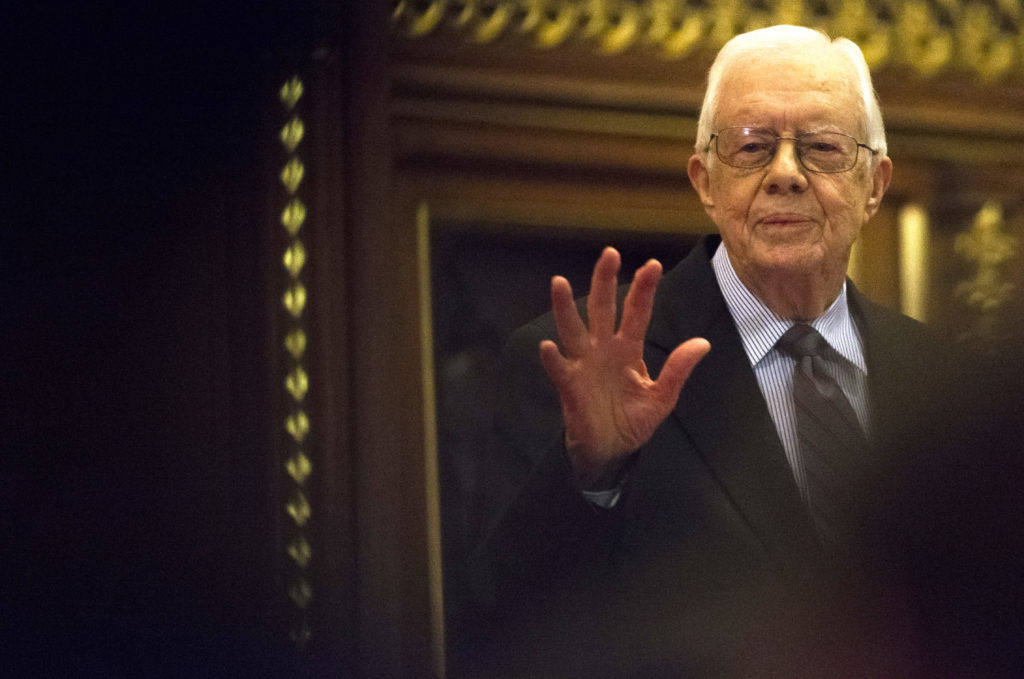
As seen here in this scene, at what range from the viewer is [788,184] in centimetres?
80

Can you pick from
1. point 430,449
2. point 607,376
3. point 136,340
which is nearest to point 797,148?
point 607,376

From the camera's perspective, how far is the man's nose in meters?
0.80

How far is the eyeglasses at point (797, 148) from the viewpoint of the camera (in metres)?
0.81

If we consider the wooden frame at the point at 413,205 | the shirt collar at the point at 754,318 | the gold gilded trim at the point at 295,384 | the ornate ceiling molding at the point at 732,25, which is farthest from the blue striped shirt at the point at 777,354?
the gold gilded trim at the point at 295,384

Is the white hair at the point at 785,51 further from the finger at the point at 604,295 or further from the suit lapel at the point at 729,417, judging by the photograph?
the finger at the point at 604,295

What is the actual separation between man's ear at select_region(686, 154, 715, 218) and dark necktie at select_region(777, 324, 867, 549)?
0.12 m

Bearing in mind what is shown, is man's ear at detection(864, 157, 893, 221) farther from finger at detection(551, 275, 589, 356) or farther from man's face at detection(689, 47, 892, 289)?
finger at detection(551, 275, 589, 356)

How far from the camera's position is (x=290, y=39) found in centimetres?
89

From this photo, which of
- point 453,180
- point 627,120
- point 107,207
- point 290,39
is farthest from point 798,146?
point 107,207

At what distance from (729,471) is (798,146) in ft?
0.82

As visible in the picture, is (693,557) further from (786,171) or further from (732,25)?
(732,25)

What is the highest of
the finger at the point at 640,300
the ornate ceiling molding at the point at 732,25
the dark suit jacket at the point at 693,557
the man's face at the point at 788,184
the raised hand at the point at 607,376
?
the ornate ceiling molding at the point at 732,25

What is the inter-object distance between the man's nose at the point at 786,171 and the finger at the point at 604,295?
193mm

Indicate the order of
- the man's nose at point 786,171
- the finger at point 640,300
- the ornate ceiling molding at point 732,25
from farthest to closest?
1. the ornate ceiling molding at point 732,25
2. the man's nose at point 786,171
3. the finger at point 640,300
